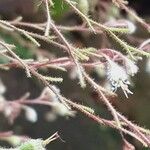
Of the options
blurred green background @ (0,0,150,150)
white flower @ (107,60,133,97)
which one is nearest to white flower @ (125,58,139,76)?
white flower @ (107,60,133,97)

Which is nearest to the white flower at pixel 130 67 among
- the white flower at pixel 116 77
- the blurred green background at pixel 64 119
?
the white flower at pixel 116 77

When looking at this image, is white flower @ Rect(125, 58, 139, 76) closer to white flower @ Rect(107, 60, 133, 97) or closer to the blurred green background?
white flower @ Rect(107, 60, 133, 97)

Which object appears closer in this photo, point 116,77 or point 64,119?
point 116,77

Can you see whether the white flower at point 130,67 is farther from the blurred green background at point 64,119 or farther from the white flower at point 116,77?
the blurred green background at point 64,119

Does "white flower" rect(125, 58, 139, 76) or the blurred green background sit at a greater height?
"white flower" rect(125, 58, 139, 76)

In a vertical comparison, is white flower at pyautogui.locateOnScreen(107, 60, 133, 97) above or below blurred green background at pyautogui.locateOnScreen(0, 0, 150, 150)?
above

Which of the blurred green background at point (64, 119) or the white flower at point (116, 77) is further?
the blurred green background at point (64, 119)

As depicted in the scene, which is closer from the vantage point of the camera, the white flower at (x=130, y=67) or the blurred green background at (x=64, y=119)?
the white flower at (x=130, y=67)

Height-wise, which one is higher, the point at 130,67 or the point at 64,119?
the point at 130,67

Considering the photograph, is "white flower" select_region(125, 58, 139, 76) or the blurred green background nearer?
"white flower" select_region(125, 58, 139, 76)

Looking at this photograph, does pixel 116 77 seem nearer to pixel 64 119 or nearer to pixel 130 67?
pixel 130 67

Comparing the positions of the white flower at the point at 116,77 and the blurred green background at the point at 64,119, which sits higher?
the white flower at the point at 116,77

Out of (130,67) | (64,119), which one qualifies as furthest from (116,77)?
(64,119)
